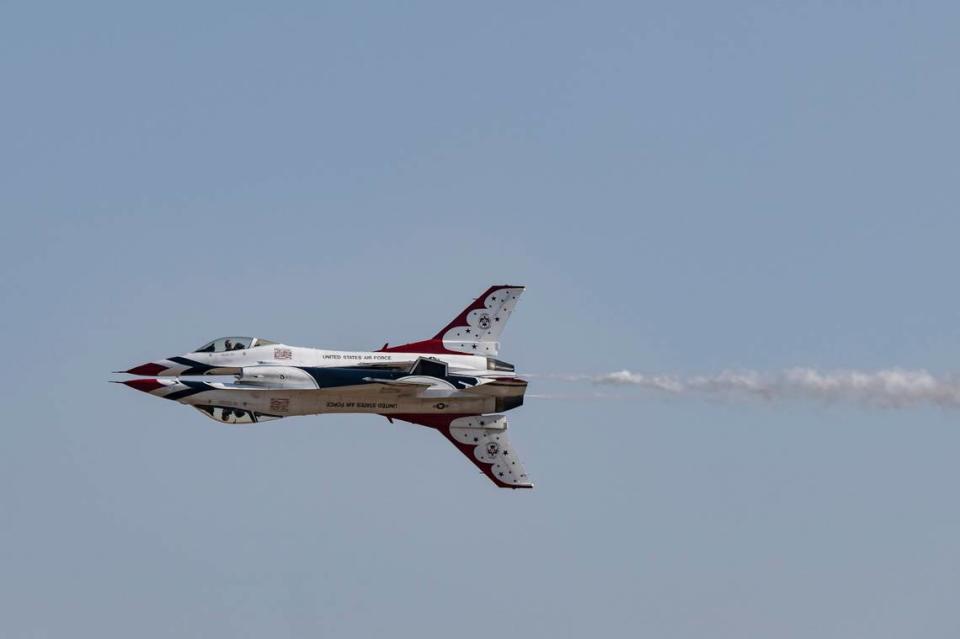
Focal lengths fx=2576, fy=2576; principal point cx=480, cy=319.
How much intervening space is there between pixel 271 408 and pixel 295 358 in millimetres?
1682

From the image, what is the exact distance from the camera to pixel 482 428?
7994 centimetres

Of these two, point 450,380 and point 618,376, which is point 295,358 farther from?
point 618,376

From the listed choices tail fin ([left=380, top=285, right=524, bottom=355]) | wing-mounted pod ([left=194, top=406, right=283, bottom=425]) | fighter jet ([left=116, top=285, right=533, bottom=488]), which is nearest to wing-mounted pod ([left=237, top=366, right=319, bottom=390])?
fighter jet ([left=116, top=285, right=533, bottom=488])

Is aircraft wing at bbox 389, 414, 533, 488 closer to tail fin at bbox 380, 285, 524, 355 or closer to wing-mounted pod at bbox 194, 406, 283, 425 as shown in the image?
tail fin at bbox 380, 285, 524, 355

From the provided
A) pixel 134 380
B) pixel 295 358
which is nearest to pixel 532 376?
pixel 295 358

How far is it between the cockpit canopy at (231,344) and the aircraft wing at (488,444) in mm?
5469

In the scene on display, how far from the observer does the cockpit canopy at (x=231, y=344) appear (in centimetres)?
7850

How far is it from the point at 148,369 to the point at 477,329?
10.3 meters

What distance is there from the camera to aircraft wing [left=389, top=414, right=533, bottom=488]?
79875 millimetres

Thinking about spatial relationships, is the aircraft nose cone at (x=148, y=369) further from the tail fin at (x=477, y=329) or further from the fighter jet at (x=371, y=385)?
the tail fin at (x=477, y=329)

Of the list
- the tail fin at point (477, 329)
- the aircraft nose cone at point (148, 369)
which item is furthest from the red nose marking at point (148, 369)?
the tail fin at point (477, 329)

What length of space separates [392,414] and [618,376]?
7.23 metres

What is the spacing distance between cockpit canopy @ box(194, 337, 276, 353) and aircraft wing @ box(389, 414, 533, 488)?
5.47 meters

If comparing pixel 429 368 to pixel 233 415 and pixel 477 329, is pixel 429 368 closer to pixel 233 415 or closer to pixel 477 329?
pixel 477 329
